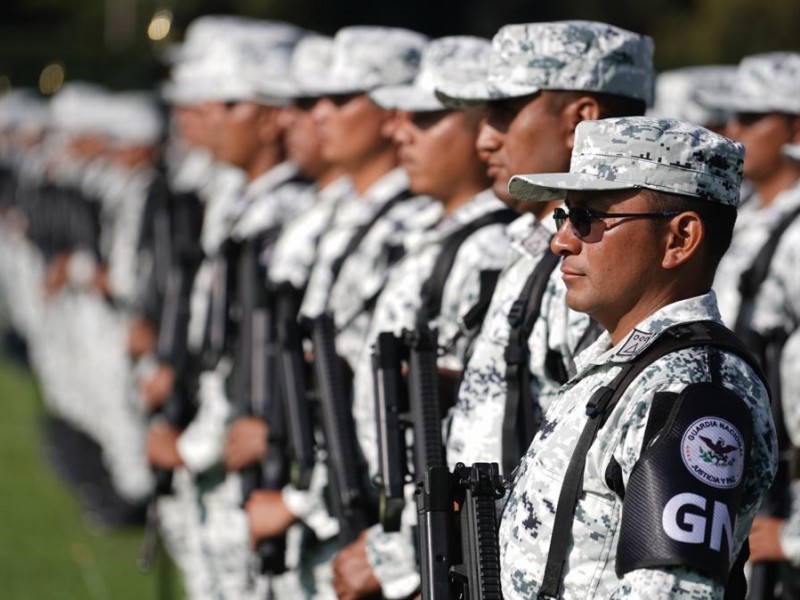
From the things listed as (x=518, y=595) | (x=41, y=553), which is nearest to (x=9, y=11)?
(x=41, y=553)

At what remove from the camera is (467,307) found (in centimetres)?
447

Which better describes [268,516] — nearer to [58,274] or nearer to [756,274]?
[756,274]

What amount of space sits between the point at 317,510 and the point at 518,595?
8.54 feet

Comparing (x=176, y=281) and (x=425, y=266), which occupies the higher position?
(x=425, y=266)

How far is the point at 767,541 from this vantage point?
507 centimetres

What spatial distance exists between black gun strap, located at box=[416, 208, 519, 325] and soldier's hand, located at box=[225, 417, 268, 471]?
58.9 inches

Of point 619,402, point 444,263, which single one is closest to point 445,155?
point 444,263

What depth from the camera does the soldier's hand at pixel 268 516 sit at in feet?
18.5

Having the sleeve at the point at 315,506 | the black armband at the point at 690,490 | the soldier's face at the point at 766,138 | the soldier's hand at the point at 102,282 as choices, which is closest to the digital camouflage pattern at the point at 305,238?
the sleeve at the point at 315,506

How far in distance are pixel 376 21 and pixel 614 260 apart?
28.0 metres

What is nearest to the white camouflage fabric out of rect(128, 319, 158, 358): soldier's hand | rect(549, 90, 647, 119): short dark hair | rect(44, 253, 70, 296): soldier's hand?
rect(549, 90, 647, 119): short dark hair

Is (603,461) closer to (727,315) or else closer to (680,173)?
(680,173)

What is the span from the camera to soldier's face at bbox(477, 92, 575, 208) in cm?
408

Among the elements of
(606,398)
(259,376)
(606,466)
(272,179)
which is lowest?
(259,376)
